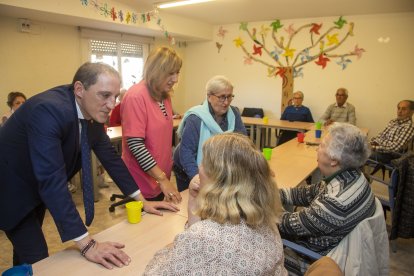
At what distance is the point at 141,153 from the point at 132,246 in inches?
23.4

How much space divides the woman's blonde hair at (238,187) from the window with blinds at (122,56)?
4904 millimetres

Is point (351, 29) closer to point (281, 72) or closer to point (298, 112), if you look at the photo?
point (281, 72)

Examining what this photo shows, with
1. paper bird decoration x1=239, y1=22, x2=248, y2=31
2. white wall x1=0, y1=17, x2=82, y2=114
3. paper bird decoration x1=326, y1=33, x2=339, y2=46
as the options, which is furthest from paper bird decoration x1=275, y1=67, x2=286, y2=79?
white wall x1=0, y1=17, x2=82, y2=114

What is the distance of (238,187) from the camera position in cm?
98

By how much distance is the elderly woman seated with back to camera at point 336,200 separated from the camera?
1470 millimetres

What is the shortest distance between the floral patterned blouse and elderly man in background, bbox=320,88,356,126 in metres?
5.09

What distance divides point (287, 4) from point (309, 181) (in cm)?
317

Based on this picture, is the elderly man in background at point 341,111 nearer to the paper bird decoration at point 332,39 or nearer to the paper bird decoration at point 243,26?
the paper bird decoration at point 332,39

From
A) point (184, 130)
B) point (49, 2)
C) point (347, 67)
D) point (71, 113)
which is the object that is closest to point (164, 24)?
point (49, 2)

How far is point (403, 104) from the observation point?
434 centimetres

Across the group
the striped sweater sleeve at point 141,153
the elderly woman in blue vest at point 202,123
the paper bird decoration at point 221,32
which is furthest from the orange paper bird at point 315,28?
the striped sweater sleeve at point 141,153

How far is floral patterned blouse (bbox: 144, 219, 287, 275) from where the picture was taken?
34.5 inches

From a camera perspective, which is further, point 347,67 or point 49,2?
point 347,67

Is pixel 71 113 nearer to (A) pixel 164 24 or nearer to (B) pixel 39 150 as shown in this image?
(B) pixel 39 150
